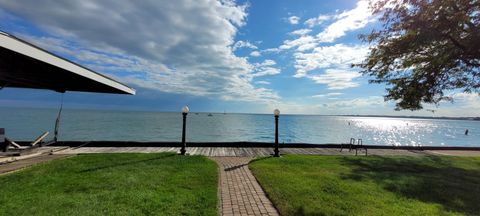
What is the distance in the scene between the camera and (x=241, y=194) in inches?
263

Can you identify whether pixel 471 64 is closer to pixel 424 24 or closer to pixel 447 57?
pixel 447 57

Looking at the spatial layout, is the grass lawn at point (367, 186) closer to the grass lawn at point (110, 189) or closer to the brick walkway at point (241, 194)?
the brick walkway at point (241, 194)

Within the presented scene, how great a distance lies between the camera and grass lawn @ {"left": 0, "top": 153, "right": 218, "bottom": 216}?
206 inches

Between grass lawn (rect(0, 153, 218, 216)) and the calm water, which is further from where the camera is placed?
the calm water

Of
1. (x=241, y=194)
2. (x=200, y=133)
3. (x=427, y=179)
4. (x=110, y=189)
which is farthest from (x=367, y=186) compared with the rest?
(x=200, y=133)

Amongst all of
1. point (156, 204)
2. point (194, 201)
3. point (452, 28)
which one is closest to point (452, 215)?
point (194, 201)

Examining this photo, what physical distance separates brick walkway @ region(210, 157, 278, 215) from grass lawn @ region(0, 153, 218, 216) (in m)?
0.31

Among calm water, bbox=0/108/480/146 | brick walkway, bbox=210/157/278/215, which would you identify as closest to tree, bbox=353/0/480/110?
brick walkway, bbox=210/157/278/215

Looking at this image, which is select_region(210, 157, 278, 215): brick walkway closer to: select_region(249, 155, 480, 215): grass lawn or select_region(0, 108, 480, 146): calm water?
→ select_region(249, 155, 480, 215): grass lawn

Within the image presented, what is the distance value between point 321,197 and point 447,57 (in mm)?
7931

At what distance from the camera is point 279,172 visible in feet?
29.9

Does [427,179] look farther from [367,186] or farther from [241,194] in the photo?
[241,194]

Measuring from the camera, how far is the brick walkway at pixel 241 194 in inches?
218

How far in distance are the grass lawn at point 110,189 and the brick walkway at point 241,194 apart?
31cm
